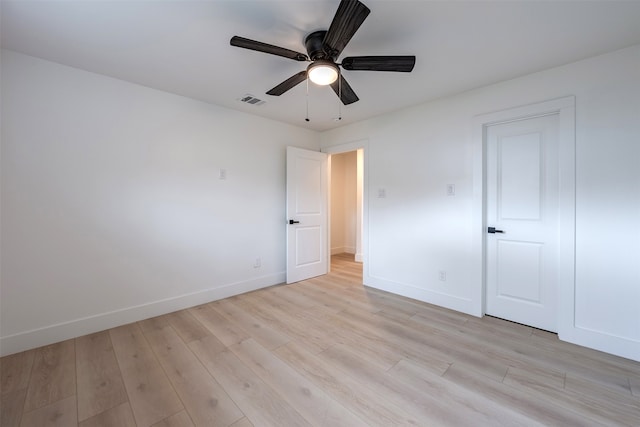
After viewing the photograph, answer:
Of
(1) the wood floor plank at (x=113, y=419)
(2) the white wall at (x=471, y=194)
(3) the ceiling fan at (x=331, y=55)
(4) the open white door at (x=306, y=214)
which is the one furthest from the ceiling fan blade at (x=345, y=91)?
(1) the wood floor plank at (x=113, y=419)

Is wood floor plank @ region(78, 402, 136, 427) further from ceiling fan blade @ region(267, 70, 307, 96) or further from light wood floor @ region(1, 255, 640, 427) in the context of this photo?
ceiling fan blade @ region(267, 70, 307, 96)

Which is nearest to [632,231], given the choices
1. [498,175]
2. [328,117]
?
[498,175]

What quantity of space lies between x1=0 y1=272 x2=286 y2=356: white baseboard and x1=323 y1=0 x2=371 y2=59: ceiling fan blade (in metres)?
2.97

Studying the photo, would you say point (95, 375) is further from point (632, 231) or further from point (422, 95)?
point (632, 231)

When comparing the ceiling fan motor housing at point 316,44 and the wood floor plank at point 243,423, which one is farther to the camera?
the ceiling fan motor housing at point 316,44

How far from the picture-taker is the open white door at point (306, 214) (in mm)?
3932

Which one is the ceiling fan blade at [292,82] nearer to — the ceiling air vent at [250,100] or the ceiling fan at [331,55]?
the ceiling fan at [331,55]

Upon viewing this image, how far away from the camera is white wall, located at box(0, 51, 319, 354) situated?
7.09 feet

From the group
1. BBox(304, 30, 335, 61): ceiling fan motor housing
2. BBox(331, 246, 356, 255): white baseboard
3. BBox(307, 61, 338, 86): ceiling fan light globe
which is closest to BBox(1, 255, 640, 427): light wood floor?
BBox(307, 61, 338, 86): ceiling fan light globe

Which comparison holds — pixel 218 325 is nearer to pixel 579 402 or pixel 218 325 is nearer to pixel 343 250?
pixel 579 402

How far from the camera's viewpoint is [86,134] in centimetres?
243

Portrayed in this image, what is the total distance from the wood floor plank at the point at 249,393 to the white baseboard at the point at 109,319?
1046 mm

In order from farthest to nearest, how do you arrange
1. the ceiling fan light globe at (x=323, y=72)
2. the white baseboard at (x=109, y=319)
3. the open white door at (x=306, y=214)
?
the open white door at (x=306, y=214)
the white baseboard at (x=109, y=319)
the ceiling fan light globe at (x=323, y=72)

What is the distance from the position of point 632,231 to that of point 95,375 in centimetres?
425
